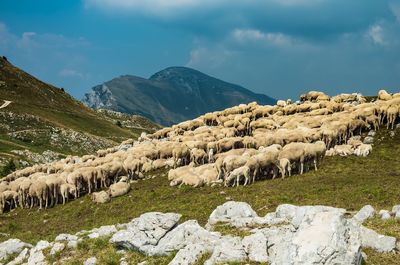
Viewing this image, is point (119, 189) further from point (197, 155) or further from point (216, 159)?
point (216, 159)

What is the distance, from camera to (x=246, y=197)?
126 ft

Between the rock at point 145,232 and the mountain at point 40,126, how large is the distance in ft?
236

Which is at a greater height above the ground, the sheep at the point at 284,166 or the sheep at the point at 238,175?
the sheep at the point at 284,166

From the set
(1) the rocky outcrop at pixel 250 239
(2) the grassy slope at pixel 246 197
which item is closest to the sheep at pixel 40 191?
(2) the grassy slope at pixel 246 197

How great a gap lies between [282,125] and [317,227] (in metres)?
56.5

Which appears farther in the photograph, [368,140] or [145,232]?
[368,140]

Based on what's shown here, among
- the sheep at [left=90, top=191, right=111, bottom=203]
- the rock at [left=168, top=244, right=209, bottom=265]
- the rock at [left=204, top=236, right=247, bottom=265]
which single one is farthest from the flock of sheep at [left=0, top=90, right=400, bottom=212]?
the rock at [left=204, top=236, right=247, bottom=265]

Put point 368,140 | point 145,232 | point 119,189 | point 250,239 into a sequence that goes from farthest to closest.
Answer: point 368,140
point 119,189
point 145,232
point 250,239

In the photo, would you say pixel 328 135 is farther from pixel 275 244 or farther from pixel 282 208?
pixel 275 244

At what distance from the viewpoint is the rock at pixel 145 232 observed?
2259cm

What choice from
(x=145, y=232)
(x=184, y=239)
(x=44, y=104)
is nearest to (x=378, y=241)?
(x=184, y=239)

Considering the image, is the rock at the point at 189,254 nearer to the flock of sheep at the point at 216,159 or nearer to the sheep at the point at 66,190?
the flock of sheep at the point at 216,159

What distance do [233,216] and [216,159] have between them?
30770mm

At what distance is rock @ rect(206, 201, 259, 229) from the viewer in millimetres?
23533
